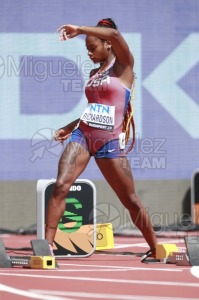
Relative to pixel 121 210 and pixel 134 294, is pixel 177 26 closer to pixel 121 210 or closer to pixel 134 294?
pixel 121 210

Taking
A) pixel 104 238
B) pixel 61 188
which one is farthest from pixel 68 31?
pixel 104 238

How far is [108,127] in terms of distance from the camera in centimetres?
827

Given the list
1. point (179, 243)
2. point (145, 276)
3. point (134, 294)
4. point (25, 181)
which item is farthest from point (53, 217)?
point (25, 181)

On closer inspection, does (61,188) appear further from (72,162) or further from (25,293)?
(25,293)

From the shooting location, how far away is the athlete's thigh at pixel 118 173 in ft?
26.9

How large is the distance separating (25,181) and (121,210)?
1298mm

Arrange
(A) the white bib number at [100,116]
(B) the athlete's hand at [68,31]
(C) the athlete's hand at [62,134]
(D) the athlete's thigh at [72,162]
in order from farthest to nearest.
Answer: (C) the athlete's hand at [62,134]
(A) the white bib number at [100,116]
(D) the athlete's thigh at [72,162]
(B) the athlete's hand at [68,31]

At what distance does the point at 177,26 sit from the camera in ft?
43.2

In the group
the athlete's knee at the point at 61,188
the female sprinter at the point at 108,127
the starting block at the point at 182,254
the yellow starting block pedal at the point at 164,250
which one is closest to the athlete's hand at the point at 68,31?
the female sprinter at the point at 108,127

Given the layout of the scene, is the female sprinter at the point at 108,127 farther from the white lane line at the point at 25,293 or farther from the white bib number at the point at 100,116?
the white lane line at the point at 25,293

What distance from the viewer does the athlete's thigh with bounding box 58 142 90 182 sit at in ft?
26.1

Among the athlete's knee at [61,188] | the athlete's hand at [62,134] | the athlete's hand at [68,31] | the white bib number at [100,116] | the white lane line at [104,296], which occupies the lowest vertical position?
the white lane line at [104,296]

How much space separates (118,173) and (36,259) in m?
1.03

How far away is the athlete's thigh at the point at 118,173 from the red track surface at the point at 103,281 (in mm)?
627
